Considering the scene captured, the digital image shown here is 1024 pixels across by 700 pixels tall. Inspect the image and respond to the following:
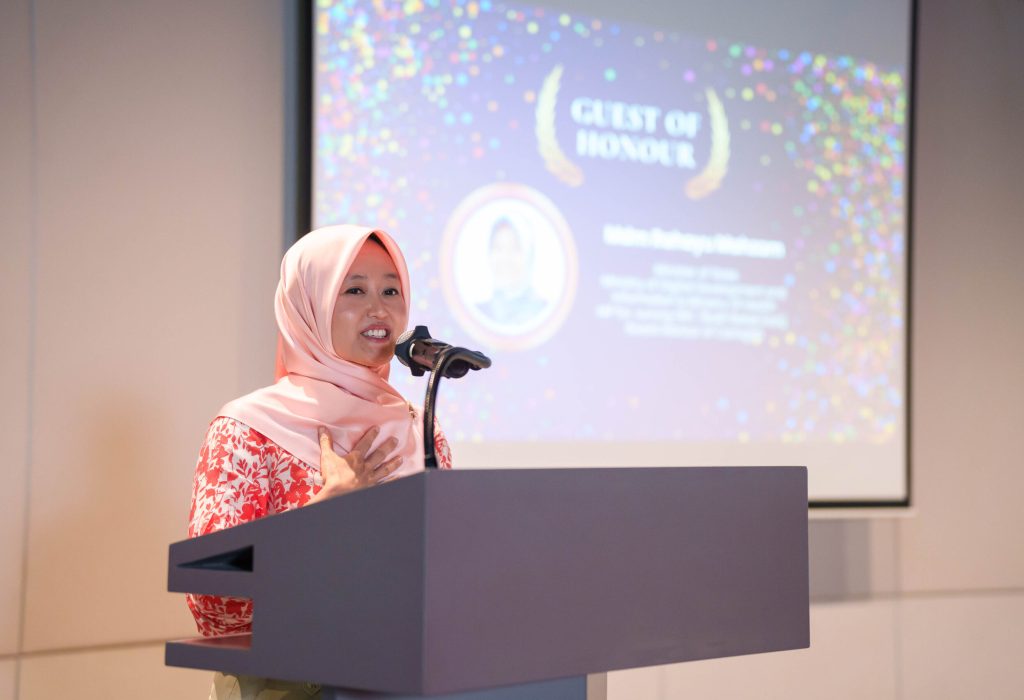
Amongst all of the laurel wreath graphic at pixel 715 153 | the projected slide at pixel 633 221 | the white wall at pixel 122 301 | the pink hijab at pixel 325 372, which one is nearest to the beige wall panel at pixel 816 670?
the white wall at pixel 122 301

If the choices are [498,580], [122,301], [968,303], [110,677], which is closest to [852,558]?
[968,303]

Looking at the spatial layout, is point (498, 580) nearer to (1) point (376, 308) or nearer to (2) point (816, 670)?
(1) point (376, 308)

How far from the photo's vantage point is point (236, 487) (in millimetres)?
1469

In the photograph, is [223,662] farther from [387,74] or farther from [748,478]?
[387,74]

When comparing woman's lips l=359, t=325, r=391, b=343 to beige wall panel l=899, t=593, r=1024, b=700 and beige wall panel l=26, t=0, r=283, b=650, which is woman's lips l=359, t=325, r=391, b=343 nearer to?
beige wall panel l=26, t=0, r=283, b=650

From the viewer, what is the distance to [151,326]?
2600 millimetres

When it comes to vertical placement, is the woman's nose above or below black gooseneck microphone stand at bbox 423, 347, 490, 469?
above

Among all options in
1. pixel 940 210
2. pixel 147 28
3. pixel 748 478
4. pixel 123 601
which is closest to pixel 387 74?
pixel 147 28

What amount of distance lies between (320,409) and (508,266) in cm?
149

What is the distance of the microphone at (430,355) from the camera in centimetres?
131

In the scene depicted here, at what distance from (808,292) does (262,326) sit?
72.4 inches

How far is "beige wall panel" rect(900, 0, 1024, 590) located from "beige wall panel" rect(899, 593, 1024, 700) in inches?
3.5

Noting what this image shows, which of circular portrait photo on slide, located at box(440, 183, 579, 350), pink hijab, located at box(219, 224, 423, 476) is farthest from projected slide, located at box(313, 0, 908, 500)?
pink hijab, located at box(219, 224, 423, 476)

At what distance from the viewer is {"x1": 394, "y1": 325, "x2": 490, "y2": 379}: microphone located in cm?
131
